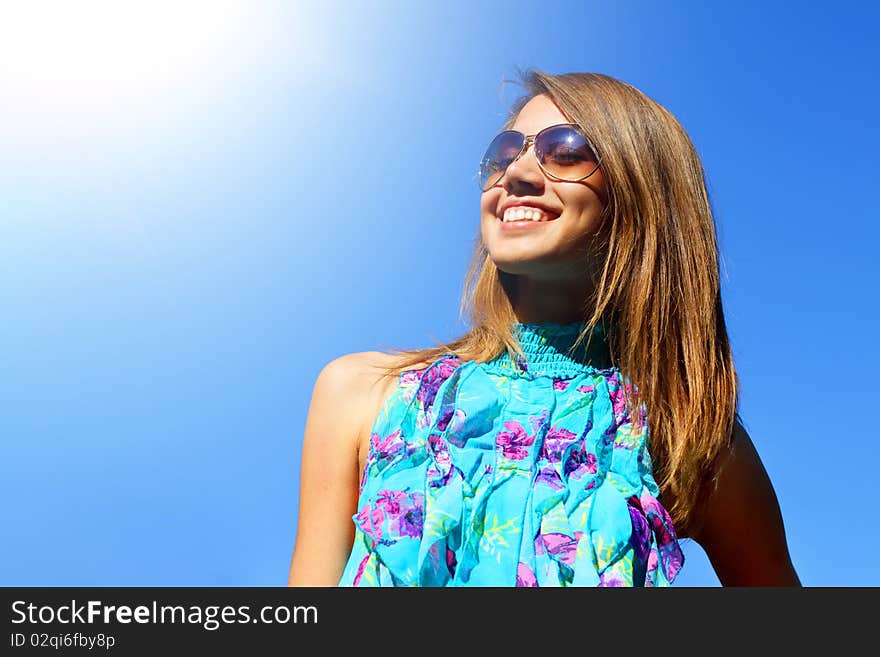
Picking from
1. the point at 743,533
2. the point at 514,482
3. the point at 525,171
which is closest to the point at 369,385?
the point at 514,482

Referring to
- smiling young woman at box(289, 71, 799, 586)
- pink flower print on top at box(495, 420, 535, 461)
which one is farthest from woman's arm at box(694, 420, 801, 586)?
pink flower print on top at box(495, 420, 535, 461)

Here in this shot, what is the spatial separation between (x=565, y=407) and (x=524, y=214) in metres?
0.69

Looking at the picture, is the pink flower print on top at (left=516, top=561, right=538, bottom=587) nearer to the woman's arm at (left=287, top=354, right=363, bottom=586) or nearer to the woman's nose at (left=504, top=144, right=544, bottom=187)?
the woman's arm at (left=287, top=354, right=363, bottom=586)

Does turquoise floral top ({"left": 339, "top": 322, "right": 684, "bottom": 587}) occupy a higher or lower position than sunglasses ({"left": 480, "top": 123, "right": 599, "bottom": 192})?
lower

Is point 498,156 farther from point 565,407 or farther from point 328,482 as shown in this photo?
point 328,482

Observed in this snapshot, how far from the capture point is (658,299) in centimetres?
338

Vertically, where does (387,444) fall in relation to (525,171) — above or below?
below

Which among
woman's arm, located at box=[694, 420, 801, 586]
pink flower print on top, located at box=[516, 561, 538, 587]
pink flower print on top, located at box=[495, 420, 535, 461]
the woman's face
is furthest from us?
woman's arm, located at box=[694, 420, 801, 586]

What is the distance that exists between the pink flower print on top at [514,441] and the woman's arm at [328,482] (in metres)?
0.51

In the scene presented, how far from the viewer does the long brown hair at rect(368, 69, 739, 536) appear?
10.6 feet
